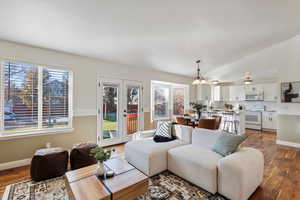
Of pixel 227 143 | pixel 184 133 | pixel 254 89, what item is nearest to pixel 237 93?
pixel 254 89

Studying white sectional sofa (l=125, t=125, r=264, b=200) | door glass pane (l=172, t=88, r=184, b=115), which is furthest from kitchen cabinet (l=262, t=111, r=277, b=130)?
white sectional sofa (l=125, t=125, r=264, b=200)

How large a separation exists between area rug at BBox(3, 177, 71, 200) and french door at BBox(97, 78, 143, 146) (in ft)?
5.75

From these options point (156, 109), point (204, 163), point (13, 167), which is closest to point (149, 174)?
point (204, 163)

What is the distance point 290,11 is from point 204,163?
361 cm

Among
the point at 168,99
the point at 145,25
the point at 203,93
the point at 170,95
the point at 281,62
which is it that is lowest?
the point at 168,99

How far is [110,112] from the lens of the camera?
4.22 meters

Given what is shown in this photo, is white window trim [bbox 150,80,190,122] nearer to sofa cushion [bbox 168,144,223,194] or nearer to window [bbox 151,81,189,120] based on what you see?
window [bbox 151,81,189,120]

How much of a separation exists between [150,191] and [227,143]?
1.40 m

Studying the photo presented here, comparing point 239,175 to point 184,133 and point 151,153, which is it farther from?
point 184,133

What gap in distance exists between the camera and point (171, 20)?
2621 millimetres

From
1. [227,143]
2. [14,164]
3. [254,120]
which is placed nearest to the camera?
[227,143]

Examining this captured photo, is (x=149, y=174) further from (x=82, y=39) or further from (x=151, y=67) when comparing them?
(x=151, y=67)

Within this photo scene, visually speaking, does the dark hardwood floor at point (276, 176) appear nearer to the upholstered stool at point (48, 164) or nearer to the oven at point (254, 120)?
the upholstered stool at point (48, 164)

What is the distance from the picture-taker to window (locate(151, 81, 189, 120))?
571 cm
